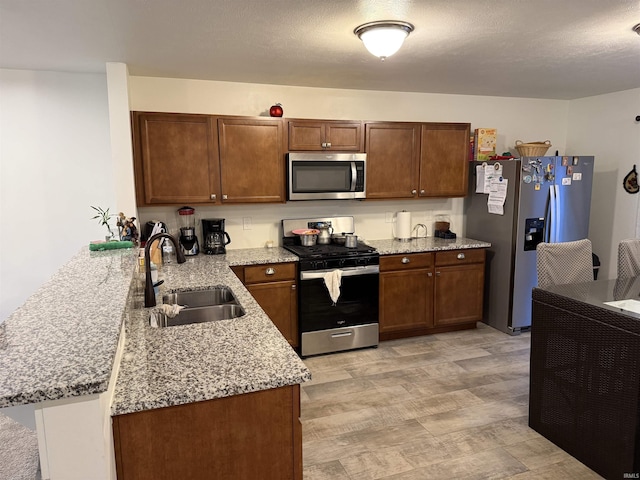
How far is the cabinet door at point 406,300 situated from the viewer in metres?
3.97

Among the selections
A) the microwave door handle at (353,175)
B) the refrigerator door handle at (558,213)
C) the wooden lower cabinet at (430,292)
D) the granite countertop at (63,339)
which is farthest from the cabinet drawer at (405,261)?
the granite countertop at (63,339)

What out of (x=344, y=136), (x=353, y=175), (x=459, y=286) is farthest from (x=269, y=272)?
(x=459, y=286)

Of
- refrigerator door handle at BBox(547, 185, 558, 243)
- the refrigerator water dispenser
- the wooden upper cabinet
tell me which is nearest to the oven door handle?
the wooden upper cabinet

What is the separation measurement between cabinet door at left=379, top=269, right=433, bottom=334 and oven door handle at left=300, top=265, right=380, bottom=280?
0.48 ft

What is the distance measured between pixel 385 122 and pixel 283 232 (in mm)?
1393

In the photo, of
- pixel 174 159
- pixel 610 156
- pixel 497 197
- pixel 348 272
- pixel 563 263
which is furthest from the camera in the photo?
pixel 610 156

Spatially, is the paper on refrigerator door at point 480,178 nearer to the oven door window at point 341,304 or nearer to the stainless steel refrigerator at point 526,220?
the stainless steel refrigerator at point 526,220

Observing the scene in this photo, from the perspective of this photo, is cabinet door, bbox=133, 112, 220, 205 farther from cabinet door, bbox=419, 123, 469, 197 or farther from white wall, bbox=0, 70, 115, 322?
cabinet door, bbox=419, 123, 469, 197

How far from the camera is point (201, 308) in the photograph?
2.41 metres

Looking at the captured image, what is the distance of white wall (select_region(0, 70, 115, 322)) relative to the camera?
3461mm

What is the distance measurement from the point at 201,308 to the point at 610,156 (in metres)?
4.51

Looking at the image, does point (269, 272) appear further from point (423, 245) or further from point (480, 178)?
point (480, 178)

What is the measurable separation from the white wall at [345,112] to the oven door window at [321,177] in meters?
0.37

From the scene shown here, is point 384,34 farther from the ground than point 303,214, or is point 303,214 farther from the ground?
point 384,34
